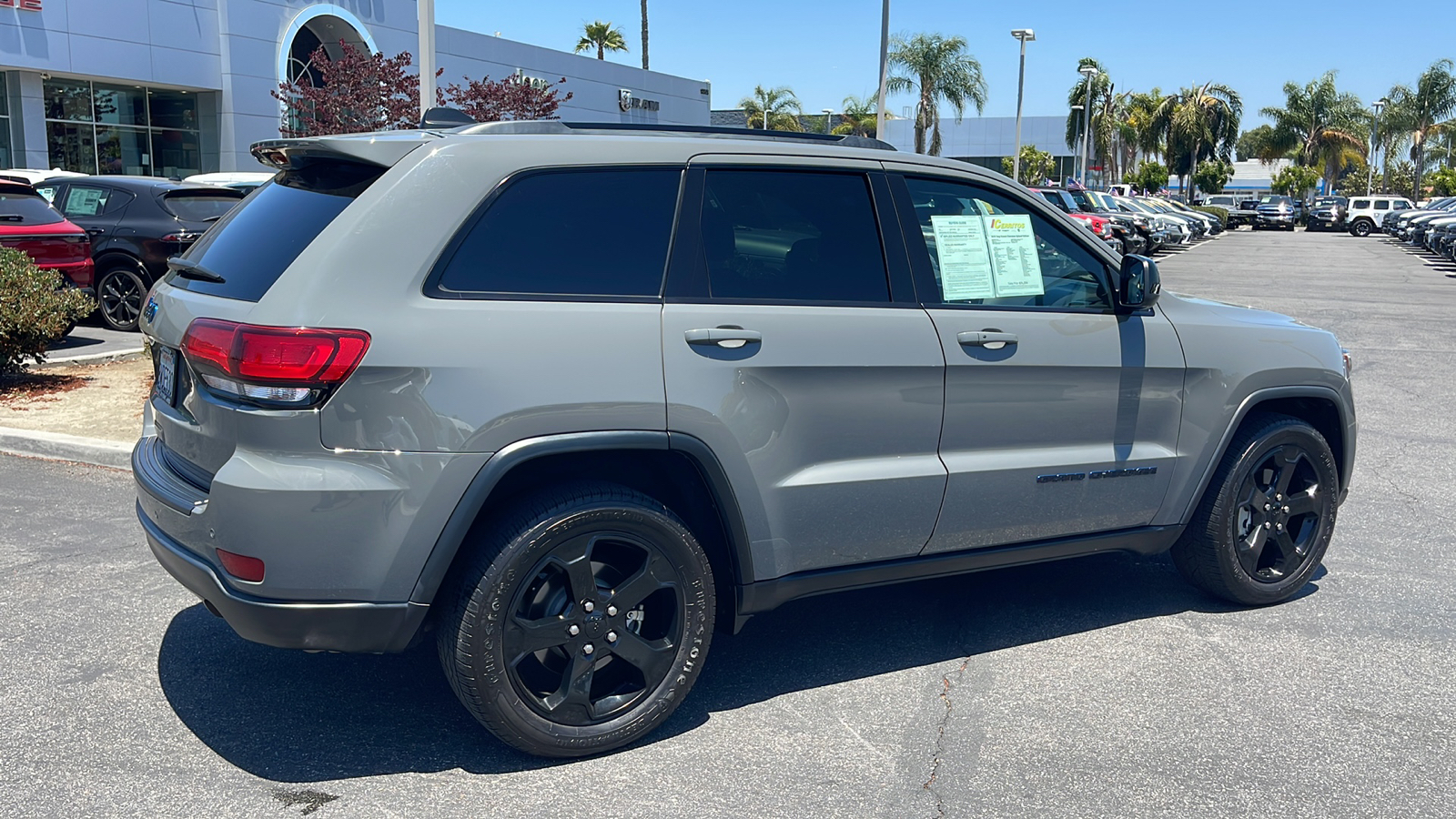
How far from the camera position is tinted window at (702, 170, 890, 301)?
3.84 m

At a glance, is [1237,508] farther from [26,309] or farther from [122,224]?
[122,224]

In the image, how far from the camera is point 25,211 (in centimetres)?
1182

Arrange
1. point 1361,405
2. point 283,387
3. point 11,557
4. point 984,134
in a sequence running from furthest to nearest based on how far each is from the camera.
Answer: point 984,134 < point 1361,405 < point 11,557 < point 283,387

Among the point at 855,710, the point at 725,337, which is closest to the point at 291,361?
the point at 725,337

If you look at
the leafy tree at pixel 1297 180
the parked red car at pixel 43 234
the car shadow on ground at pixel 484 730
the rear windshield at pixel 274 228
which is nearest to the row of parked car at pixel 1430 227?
the leafy tree at pixel 1297 180

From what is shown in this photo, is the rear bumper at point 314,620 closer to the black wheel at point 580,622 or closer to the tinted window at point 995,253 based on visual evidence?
the black wheel at point 580,622

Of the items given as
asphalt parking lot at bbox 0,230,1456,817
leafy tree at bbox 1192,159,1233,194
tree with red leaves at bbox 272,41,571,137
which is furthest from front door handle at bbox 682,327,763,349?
leafy tree at bbox 1192,159,1233,194

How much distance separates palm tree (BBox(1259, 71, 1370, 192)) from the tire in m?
87.3

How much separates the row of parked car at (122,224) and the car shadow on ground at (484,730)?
9.06 meters

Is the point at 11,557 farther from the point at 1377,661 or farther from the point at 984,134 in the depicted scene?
the point at 984,134

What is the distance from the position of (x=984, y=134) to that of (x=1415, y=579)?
81.5m

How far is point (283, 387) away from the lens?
10.6 feet

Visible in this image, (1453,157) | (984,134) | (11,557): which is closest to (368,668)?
(11,557)

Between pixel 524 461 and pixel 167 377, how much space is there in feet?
3.97
